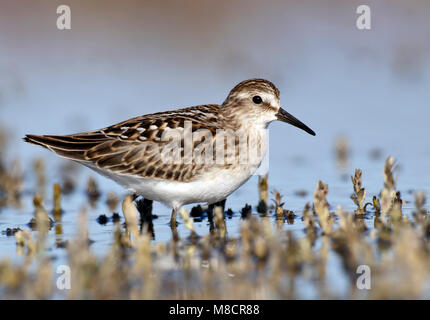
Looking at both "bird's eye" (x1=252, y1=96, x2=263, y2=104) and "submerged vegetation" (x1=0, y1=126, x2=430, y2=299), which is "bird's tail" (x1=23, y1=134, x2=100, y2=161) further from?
"bird's eye" (x1=252, y1=96, x2=263, y2=104)

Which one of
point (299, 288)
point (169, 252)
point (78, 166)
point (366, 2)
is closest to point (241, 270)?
point (299, 288)

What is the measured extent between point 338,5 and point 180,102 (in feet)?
24.4

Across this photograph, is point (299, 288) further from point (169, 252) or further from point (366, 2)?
point (366, 2)

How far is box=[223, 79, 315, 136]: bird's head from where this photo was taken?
10.7m

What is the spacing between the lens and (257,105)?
35.1 feet

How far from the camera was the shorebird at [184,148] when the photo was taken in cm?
1003

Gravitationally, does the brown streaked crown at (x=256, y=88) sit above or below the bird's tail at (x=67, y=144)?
above

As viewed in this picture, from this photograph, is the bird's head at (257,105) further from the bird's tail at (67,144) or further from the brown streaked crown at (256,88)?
the bird's tail at (67,144)

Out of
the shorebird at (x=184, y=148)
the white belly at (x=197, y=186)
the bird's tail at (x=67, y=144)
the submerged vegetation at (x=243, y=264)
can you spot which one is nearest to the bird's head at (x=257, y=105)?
the shorebird at (x=184, y=148)

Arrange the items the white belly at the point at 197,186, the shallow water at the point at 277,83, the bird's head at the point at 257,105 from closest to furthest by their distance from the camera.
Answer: the white belly at the point at 197,186 < the bird's head at the point at 257,105 < the shallow water at the point at 277,83

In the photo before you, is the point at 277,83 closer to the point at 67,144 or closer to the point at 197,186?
the point at 67,144

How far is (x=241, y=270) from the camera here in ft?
24.8

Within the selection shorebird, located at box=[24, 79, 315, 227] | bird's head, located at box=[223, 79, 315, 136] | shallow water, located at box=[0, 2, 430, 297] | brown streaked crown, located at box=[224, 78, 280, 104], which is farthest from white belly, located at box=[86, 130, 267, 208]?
shallow water, located at box=[0, 2, 430, 297]

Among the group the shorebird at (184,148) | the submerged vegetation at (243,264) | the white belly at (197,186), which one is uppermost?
the shorebird at (184,148)
